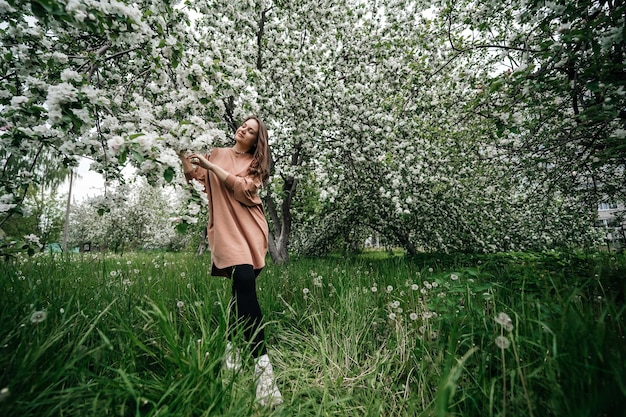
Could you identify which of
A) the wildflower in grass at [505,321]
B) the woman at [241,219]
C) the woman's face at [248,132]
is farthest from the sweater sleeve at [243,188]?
the wildflower in grass at [505,321]

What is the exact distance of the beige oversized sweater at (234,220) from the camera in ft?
7.36

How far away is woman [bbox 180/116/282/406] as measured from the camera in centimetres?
219

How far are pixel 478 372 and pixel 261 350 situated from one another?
4.75ft

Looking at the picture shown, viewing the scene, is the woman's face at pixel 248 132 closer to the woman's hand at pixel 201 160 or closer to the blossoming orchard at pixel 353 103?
the blossoming orchard at pixel 353 103

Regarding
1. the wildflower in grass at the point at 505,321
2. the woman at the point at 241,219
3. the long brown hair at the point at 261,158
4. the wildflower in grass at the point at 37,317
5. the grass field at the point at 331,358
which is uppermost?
the long brown hair at the point at 261,158

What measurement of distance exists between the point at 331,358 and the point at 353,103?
179 inches

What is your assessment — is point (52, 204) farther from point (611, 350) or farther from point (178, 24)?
point (611, 350)

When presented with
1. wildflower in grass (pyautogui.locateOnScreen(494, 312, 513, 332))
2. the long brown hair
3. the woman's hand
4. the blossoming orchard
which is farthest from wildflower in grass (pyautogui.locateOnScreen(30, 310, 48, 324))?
wildflower in grass (pyautogui.locateOnScreen(494, 312, 513, 332))

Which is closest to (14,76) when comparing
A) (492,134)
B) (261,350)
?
(261,350)

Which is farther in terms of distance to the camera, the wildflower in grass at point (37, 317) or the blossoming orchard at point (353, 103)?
the blossoming orchard at point (353, 103)

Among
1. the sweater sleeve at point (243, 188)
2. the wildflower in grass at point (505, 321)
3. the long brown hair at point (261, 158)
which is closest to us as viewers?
the wildflower in grass at point (505, 321)

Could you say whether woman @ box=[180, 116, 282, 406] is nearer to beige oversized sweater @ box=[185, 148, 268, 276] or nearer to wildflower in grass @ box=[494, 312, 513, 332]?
beige oversized sweater @ box=[185, 148, 268, 276]

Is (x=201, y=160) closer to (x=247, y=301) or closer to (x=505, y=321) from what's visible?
(x=247, y=301)

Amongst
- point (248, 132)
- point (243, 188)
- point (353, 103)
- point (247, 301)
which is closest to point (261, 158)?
point (248, 132)
